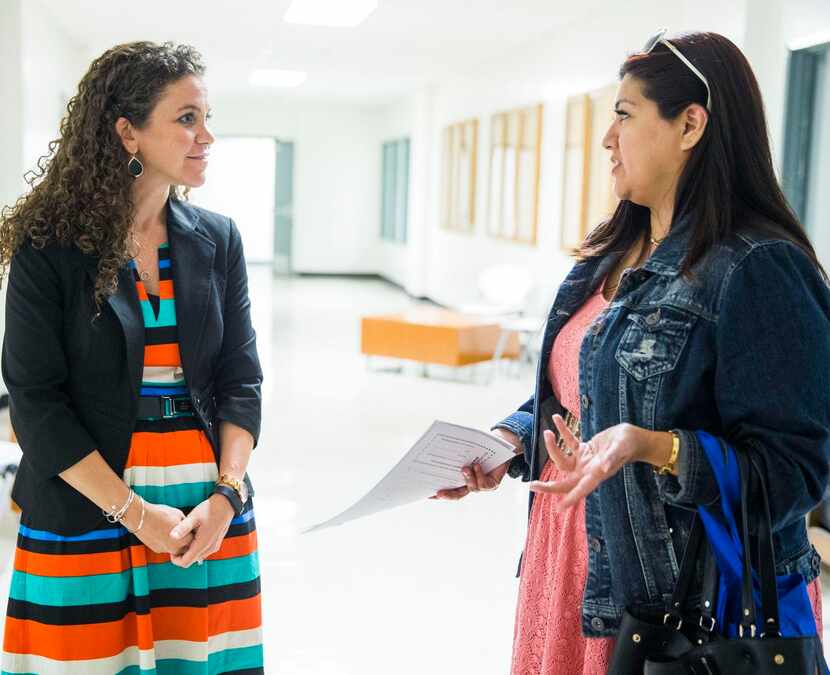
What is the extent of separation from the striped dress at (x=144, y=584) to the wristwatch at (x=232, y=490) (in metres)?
0.03

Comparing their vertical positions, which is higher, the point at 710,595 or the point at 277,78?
the point at 277,78

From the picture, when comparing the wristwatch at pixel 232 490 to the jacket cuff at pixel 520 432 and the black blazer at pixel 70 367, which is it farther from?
the jacket cuff at pixel 520 432

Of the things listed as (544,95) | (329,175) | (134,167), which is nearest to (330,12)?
(544,95)

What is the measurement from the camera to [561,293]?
80.7 inches

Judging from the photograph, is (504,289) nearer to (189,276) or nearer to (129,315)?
(189,276)

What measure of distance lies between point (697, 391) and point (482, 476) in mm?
571

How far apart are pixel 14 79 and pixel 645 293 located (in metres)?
7.77

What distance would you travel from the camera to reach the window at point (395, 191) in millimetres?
21078

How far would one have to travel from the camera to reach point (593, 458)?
1.54m

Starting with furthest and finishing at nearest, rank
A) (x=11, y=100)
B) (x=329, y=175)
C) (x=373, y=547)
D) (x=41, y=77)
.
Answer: (x=329, y=175) < (x=41, y=77) < (x=11, y=100) < (x=373, y=547)

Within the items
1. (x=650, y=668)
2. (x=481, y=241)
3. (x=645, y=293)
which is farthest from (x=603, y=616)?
(x=481, y=241)

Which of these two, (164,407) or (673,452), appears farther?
(164,407)

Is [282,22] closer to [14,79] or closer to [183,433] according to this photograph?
[14,79]

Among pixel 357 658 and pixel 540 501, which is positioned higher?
pixel 540 501
